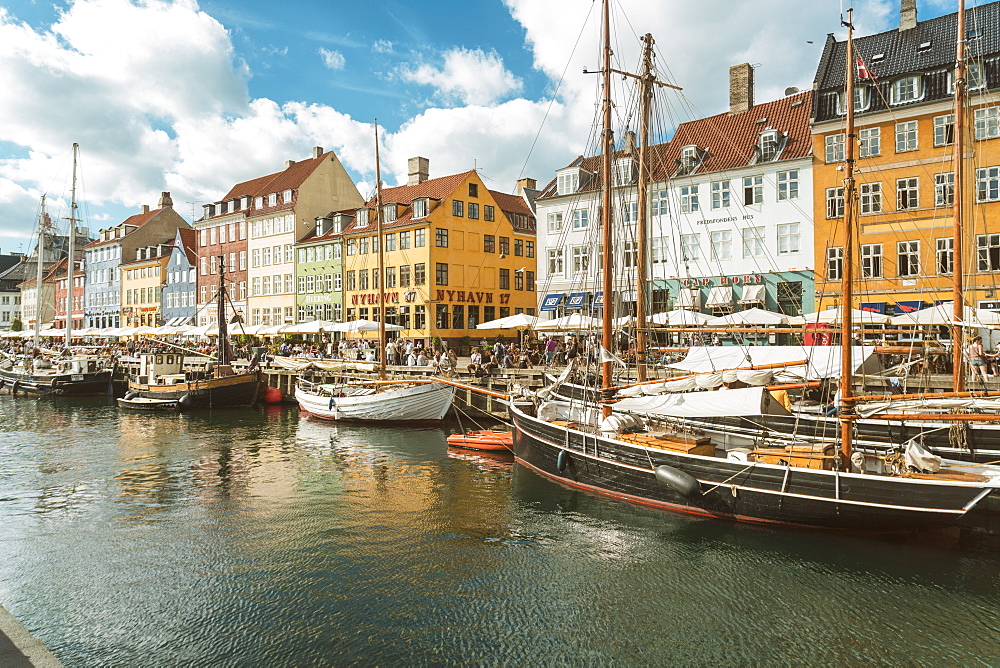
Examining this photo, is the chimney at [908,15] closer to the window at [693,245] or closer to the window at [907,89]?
the window at [907,89]

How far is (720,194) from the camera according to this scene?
3975cm

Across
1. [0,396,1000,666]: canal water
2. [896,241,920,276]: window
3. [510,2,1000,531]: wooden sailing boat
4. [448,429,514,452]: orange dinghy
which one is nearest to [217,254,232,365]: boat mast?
[448,429,514,452]: orange dinghy

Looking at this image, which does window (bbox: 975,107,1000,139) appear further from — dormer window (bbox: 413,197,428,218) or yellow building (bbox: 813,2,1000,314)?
dormer window (bbox: 413,197,428,218)

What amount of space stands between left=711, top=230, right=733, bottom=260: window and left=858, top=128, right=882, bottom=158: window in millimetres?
7697

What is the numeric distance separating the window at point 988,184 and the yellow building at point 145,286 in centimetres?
7123

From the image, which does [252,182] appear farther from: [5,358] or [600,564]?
[600,564]

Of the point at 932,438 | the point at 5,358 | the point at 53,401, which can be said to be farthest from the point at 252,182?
the point at 932,438

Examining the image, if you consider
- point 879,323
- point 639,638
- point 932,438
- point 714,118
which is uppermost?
point 714,118

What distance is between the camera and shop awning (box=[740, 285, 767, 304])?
122 ft

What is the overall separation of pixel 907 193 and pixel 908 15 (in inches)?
425

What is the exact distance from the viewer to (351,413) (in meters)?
→ 30.9

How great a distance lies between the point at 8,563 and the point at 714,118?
1658 inches

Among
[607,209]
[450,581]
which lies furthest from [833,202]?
[450,581]

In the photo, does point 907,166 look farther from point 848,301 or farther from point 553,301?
point 848,301
